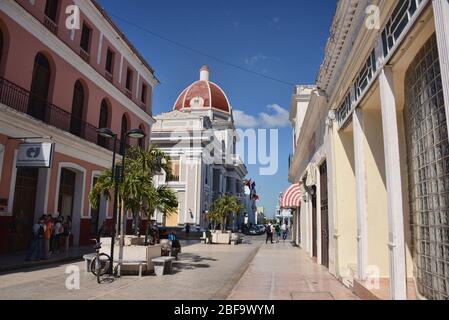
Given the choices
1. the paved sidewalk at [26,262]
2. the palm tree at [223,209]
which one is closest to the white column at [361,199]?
the paved sidewalk at [26,262]

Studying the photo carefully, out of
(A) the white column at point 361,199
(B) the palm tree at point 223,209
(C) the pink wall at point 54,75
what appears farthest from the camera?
(B) the palm tree at point 223,209

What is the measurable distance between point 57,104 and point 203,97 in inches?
1654

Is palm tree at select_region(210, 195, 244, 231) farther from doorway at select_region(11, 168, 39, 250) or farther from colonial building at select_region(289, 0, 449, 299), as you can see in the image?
colonial building at select_region(289, 0, 449, 299)

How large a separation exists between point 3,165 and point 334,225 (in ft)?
36.2

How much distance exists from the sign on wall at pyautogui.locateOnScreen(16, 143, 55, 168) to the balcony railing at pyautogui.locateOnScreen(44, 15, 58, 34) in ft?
18.3

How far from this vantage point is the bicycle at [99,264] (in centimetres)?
887

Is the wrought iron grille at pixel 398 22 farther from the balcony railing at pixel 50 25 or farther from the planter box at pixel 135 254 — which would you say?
the balcony railing at pixel 50 25

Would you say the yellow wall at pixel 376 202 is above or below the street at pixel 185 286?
above

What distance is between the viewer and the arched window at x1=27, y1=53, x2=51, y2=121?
1460cm

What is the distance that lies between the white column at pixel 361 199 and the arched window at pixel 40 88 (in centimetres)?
1228

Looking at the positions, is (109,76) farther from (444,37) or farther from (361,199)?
(444,37)

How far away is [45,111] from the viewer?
1523 cm

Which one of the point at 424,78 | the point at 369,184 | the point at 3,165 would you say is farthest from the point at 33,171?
the point at 424,78

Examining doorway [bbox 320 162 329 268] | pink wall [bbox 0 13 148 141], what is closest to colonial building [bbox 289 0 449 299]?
doorway [bbox 320 162 329 268]
